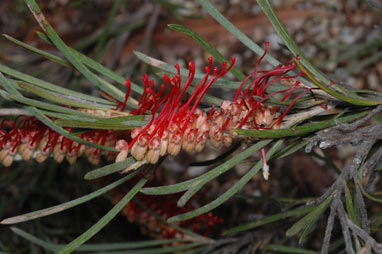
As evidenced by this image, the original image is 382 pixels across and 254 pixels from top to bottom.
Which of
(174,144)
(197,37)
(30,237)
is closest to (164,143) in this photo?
(174,144)

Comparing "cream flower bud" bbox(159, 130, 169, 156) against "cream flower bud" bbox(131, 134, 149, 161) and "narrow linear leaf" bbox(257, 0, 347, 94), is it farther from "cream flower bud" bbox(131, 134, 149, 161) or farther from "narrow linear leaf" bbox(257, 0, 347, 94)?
"narrow linear leaf" bbox(257, 0, 347, 94)

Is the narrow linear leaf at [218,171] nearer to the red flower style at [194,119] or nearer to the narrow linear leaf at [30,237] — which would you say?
the red flower style at [194,119]

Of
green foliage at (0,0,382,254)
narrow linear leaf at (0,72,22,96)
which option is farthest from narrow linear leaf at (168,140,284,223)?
narrow linear leaf at (0,72,22,96)

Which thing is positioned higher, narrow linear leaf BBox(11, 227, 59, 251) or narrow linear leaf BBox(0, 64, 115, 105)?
narrow linear leaf BBox(0, 64, 115, 105)

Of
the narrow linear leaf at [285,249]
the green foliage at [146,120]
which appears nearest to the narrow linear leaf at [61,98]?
the green foliage at [146,120]

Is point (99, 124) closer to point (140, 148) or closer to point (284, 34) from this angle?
point (140, 148)

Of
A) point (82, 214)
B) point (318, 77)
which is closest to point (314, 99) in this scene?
point (318, 77)

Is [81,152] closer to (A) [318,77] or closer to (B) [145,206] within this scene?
(B) [145,206]

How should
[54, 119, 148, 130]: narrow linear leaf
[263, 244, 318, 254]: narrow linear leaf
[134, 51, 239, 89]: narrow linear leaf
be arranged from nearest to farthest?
1. [54, 119, 148, 130]: narrow linear leaf
2. [134, 51, 239, 89]: narrow linear leaf
3. [263, 244, 318, 254]: narrow linear leaf
